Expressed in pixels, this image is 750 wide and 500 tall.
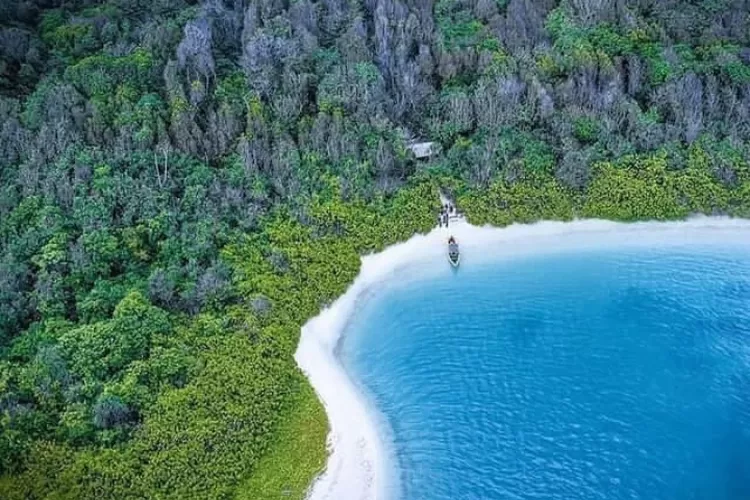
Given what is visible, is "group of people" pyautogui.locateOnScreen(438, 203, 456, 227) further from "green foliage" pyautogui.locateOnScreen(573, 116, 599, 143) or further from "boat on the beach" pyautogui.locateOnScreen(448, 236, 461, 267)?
"green foliage" pyautogui.locateOnScreen(573, 116, 599, 143)

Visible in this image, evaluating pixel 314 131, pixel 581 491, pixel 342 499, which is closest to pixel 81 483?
pixel 342 499

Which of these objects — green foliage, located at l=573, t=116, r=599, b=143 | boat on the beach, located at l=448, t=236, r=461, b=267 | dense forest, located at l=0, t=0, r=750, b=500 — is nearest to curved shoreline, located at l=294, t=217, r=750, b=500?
boat on the beach, located at l=448, t=236, r=461, b=267

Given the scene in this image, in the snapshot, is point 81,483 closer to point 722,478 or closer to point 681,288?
point 722,478

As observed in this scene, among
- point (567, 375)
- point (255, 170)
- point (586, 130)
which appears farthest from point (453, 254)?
point (586, 130)

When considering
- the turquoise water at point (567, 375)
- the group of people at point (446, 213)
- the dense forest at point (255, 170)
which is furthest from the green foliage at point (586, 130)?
the group of people at point (446, 213)

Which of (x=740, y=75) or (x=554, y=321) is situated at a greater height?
(x=740, y=75)

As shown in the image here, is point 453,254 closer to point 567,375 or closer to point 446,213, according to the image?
point 446,213
